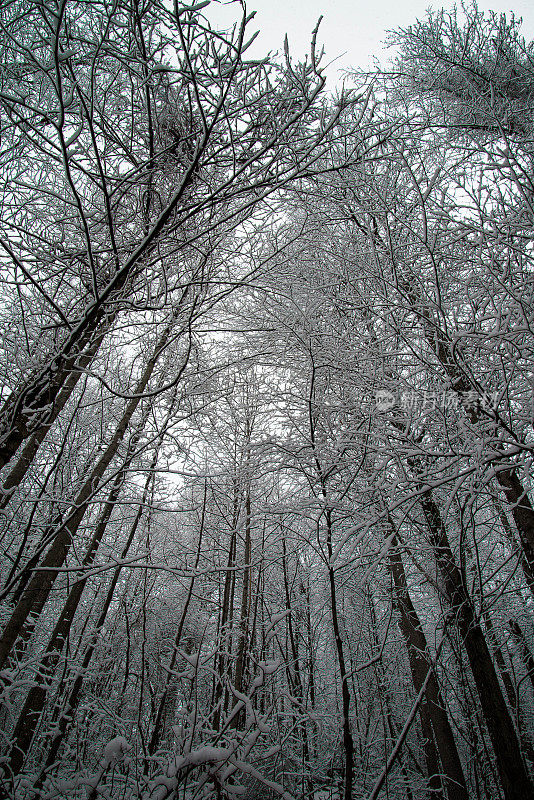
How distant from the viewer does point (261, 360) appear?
514 centimetres

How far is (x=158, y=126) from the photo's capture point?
6.46 feet

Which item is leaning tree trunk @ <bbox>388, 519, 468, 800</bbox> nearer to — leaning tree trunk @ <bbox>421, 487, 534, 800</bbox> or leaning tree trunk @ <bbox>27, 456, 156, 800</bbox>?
leaning tree trunk @ <bbox>421, 487, 534, 800</bbox>

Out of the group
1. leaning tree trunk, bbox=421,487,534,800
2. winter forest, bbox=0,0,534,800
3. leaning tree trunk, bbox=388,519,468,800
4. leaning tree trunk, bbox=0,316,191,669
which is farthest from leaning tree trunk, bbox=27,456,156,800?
leaning tree trunk, bbox=388,519,468,800

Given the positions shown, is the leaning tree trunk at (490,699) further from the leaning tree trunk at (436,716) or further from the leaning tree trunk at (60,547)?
the leaning tree trunk at (60,547)

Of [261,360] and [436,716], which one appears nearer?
[436,716]

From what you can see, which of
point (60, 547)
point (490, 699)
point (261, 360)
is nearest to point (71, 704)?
point (60, 547)

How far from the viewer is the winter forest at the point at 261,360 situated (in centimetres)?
159

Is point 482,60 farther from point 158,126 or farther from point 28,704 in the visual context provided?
point 28,704

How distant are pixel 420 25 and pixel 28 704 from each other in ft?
33.3

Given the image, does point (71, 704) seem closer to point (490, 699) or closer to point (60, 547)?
point (60, 547)

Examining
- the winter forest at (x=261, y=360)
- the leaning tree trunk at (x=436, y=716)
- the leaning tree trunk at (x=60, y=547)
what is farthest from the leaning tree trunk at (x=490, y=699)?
the leaning tree trunk at (x=60, y=547)

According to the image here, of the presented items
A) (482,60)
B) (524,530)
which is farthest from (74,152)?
(482,60)

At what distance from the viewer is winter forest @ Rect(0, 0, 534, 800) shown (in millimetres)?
1595

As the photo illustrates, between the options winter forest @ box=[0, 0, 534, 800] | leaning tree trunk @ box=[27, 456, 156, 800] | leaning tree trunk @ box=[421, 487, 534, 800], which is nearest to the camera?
winter forest @ box=[0, 0, 534, 800]
